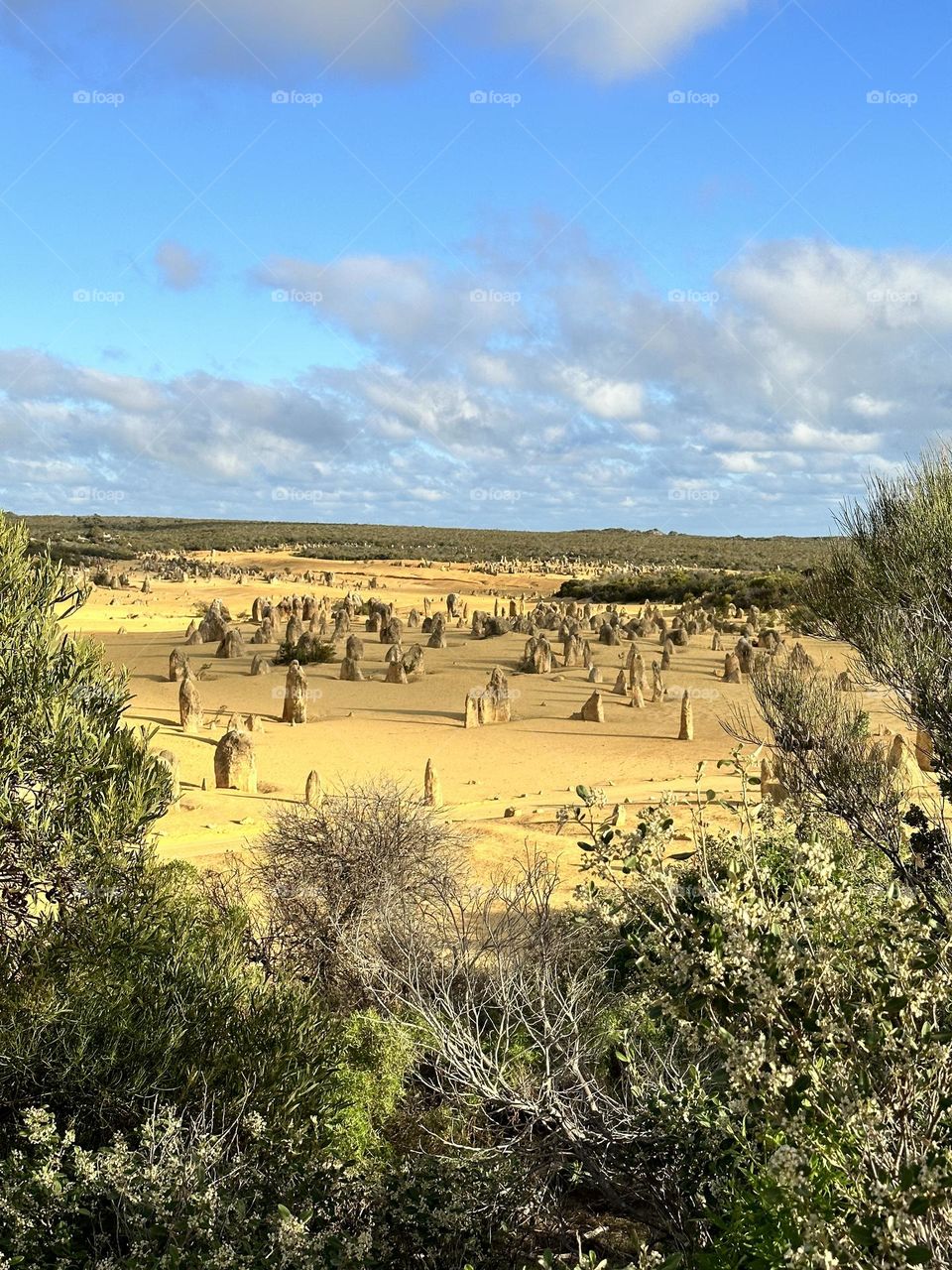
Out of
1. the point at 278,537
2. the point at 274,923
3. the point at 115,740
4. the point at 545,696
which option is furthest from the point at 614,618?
the point at 278,537

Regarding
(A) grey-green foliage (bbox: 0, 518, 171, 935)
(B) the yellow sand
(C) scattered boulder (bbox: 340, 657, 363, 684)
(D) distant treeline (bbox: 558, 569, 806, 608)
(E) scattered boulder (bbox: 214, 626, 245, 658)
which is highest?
(D) distant treeline (bbox: 558, 569, 806, 608)

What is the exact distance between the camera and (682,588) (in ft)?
150

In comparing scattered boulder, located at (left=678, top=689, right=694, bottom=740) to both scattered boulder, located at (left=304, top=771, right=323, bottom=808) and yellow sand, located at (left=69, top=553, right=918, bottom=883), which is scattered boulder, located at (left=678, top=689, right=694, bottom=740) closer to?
yellow sand, located at (left=69, top=553, right=918, bottom=883)

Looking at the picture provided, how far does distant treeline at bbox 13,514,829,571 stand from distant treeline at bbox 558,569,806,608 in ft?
30.0

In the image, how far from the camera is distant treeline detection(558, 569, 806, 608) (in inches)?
1587

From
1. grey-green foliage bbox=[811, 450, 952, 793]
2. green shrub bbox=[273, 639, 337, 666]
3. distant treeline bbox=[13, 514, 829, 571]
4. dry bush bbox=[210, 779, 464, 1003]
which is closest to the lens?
dry bush bbox=[210, 779, 464, 1003]

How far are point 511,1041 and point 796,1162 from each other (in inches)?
189

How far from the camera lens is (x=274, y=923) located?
850 cm

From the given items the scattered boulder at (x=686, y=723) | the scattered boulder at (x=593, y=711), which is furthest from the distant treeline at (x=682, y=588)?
the scattered boulder at (x=686, y=723)

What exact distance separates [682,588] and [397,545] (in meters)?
41.7

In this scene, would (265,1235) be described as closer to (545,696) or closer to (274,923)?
(274,923)

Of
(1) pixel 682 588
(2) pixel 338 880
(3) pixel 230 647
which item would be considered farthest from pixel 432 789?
(1) pixel 682 588

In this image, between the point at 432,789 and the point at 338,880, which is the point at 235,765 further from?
the point at 338,880

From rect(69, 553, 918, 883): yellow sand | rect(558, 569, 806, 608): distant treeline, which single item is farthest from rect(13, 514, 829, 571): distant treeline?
rect(69, 553, 918, 883): yellow sand
